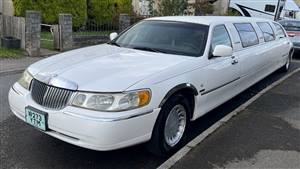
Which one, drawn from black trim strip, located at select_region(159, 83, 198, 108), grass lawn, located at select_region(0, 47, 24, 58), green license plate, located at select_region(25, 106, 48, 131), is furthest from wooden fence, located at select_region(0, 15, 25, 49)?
black trim strip, located at select_region(159, 83, 198, 108)

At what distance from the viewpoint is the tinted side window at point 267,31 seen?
7322 mm

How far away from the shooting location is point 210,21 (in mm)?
5250

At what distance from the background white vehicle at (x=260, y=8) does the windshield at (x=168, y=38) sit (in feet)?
72.0

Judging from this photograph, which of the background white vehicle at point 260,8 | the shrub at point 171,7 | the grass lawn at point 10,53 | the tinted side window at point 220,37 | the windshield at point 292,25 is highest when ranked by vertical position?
the background white vehicle at point 260,8

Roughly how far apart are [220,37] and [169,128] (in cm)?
186

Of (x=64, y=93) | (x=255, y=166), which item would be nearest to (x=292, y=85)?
(x=255, y=166)

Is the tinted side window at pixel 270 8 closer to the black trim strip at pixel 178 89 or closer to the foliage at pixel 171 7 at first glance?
the foliage at pixel 171 7

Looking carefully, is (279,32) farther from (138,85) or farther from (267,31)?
(138,85)

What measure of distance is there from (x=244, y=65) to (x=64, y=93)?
3.38m

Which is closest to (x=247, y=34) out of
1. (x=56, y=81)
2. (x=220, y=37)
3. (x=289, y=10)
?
(x=220, y=37)

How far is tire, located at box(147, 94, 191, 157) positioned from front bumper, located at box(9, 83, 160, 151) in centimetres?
22

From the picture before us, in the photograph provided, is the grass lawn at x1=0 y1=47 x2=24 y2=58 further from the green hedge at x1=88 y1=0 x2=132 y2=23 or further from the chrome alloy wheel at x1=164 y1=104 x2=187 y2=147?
the chrome alloy wheel at x1=164 y1=104 x2=187 y2=147

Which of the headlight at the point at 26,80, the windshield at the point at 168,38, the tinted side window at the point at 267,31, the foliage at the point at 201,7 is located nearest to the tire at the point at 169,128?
the windshield at the point at 168,38

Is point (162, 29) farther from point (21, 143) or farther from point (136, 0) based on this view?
point (136, 0)
